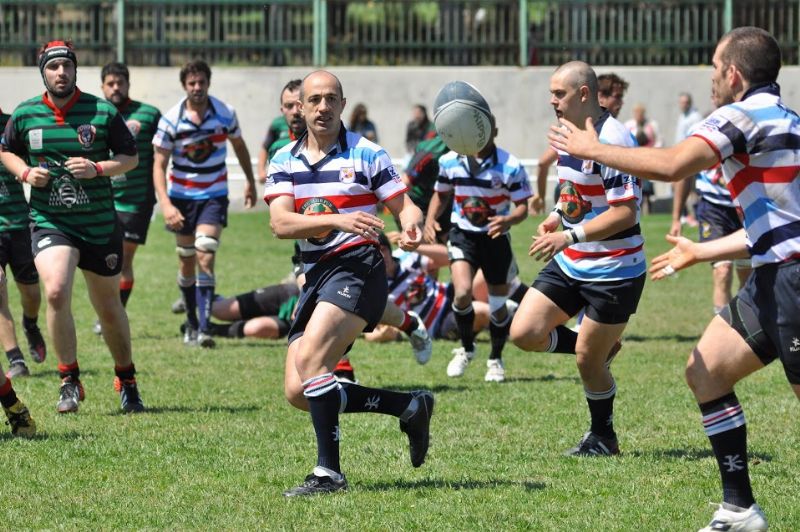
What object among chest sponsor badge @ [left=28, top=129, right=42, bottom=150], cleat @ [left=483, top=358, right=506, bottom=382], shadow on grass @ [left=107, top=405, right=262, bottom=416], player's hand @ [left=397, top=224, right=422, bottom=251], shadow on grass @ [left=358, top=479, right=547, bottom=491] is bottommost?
cleat @ [left=483, top=358, right=506, bottom=382]

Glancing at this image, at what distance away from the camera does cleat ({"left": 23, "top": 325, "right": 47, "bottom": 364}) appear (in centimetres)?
1070

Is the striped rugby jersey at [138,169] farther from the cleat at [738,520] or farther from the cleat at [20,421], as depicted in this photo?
the cleat at [738,520]

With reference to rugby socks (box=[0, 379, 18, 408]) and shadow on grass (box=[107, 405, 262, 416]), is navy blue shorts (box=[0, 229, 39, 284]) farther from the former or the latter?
rugby socks (box=[0, 379, 18, 408])

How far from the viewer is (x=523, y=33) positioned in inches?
1056

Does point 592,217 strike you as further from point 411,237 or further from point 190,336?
point 190,336

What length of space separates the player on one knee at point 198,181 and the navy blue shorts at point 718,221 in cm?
416

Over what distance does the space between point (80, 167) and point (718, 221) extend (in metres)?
6.07

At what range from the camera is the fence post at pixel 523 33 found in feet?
86.9

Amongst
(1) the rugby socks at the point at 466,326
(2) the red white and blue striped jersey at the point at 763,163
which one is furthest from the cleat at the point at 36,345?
(2) the red white and blue striped jersey at the point at 763,163

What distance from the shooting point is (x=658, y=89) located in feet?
90.1

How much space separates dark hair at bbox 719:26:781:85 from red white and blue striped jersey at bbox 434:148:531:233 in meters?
5.22

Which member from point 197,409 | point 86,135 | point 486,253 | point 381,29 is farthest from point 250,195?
point 381,29

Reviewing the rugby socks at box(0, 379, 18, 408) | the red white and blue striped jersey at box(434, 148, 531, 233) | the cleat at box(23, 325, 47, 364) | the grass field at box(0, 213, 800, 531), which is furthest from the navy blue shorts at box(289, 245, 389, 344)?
the cleat at box(23, 325, 47, 364)

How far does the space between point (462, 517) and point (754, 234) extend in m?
1.80
